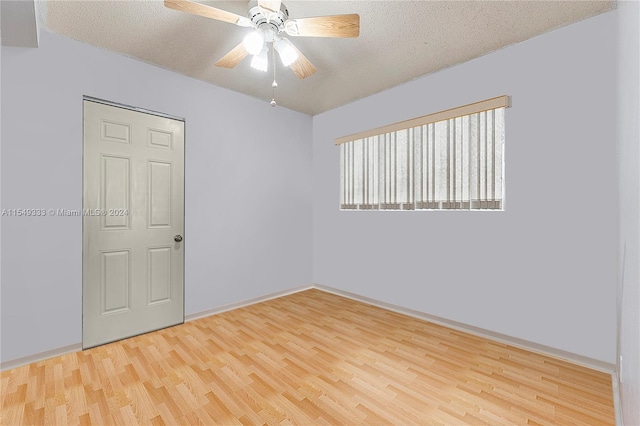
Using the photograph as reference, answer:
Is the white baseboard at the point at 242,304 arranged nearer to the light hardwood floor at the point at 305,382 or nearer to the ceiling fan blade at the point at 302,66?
the light hardwood floor at the point at 305,382

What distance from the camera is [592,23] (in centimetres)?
232

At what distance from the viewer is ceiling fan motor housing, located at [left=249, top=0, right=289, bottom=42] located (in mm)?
1943

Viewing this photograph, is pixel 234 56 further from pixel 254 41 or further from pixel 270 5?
pixel 270 5

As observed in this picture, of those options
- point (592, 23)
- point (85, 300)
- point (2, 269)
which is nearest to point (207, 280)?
point (85, 300)

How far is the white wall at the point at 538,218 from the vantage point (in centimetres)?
228

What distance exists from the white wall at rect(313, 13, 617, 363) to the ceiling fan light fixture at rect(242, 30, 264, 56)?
213 cm

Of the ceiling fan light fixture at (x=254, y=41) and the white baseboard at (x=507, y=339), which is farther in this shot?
the white baseboard at (x=507, y=339)

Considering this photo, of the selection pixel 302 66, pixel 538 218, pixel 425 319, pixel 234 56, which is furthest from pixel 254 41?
pixel 425 319

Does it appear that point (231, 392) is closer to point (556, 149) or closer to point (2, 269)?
point (2, 269)

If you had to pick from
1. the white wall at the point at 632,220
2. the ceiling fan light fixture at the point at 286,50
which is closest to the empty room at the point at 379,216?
the ceiling fan light fixture at the point at 286,50

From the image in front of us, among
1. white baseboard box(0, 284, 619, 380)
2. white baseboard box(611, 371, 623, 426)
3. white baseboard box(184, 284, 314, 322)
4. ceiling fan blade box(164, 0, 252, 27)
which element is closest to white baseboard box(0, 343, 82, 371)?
white baseboard box(0, 284, 619, 380)

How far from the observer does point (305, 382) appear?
210 cm

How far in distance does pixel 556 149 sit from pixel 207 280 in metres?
3.83

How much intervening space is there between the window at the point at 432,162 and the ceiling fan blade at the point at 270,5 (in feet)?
6.90
